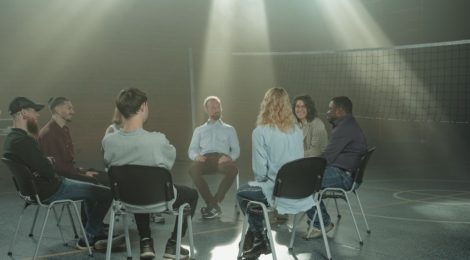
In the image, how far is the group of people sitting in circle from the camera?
393 centimetres

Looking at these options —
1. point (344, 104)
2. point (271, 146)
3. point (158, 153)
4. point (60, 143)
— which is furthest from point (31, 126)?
point (344, 104)

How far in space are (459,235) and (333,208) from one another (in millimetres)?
1670

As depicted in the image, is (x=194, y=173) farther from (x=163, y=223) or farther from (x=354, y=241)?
(x=354, y=241)

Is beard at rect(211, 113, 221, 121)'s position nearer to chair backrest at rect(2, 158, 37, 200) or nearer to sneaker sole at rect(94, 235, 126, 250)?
sneaker sole at rect(94, 235, 126, 250)

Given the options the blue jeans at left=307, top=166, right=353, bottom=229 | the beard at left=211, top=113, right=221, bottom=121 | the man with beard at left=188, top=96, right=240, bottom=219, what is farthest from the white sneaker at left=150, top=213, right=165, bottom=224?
the blue jeans at left=307, top=166, right=353, bottom=229

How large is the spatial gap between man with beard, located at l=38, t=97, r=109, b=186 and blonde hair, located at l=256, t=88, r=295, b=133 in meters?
1.97

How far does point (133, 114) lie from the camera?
12.9ft

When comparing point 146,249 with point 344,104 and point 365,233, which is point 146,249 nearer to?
point 365,233

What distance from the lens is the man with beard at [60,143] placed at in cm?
513

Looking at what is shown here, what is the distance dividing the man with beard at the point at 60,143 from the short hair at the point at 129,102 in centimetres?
148

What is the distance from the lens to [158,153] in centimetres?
389

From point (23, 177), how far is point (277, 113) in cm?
200

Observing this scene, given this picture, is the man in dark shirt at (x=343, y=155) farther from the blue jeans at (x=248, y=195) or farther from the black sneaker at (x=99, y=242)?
the black sneaker at (x=99, y=242)

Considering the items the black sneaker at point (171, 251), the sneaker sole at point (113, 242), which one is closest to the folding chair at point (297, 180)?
the black sneaker at point (171, 251)
